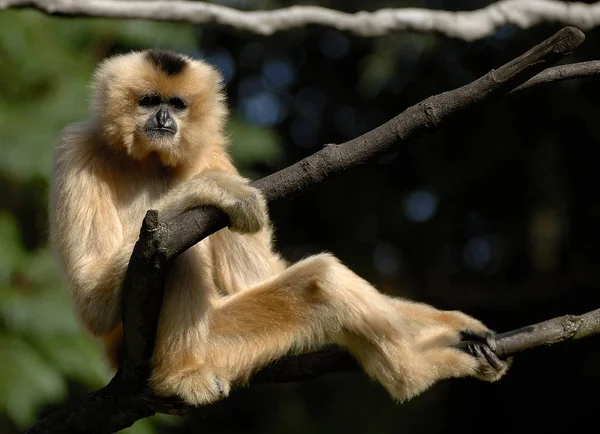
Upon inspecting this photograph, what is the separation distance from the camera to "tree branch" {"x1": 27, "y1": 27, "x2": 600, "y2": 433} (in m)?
3.95

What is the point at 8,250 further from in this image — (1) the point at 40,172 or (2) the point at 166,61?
(2) the point at 166,61

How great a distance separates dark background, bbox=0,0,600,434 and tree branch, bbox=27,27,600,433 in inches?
135

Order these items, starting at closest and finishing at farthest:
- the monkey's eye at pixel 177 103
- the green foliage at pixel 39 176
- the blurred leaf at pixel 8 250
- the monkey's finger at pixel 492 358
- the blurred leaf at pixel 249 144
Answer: the monkey's finger at pixel 492 358
the monkey's eye at pixel 177 103
the green foliage at pixel 39 176
the blurred leaf at pixel 8 250
the blurred leaf at pixel 249 144

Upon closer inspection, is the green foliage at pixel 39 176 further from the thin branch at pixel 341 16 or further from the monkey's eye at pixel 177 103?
the thin branch at pixel 341 16

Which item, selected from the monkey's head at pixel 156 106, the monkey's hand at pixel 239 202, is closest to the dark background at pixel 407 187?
the monkey's head at pixel 156 106

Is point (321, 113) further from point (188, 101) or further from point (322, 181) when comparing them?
point (322, 181)

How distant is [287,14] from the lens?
20.4 feet

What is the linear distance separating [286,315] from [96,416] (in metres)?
1.10

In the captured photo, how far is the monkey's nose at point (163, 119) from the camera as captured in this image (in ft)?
17.5

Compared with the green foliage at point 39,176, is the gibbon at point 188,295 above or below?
above

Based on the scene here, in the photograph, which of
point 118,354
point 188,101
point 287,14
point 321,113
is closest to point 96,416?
point 118,354

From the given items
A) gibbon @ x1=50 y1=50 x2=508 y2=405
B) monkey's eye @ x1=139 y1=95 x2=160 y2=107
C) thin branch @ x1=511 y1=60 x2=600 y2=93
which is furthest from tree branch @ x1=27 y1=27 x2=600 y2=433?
monkey's eye @ x1=139 y1=95 x2=160 y2=107

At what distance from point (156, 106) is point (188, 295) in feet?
4.10

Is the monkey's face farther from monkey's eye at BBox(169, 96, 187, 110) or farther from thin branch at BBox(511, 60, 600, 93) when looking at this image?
thin branch at BBox(511, 60, 600, 93)
